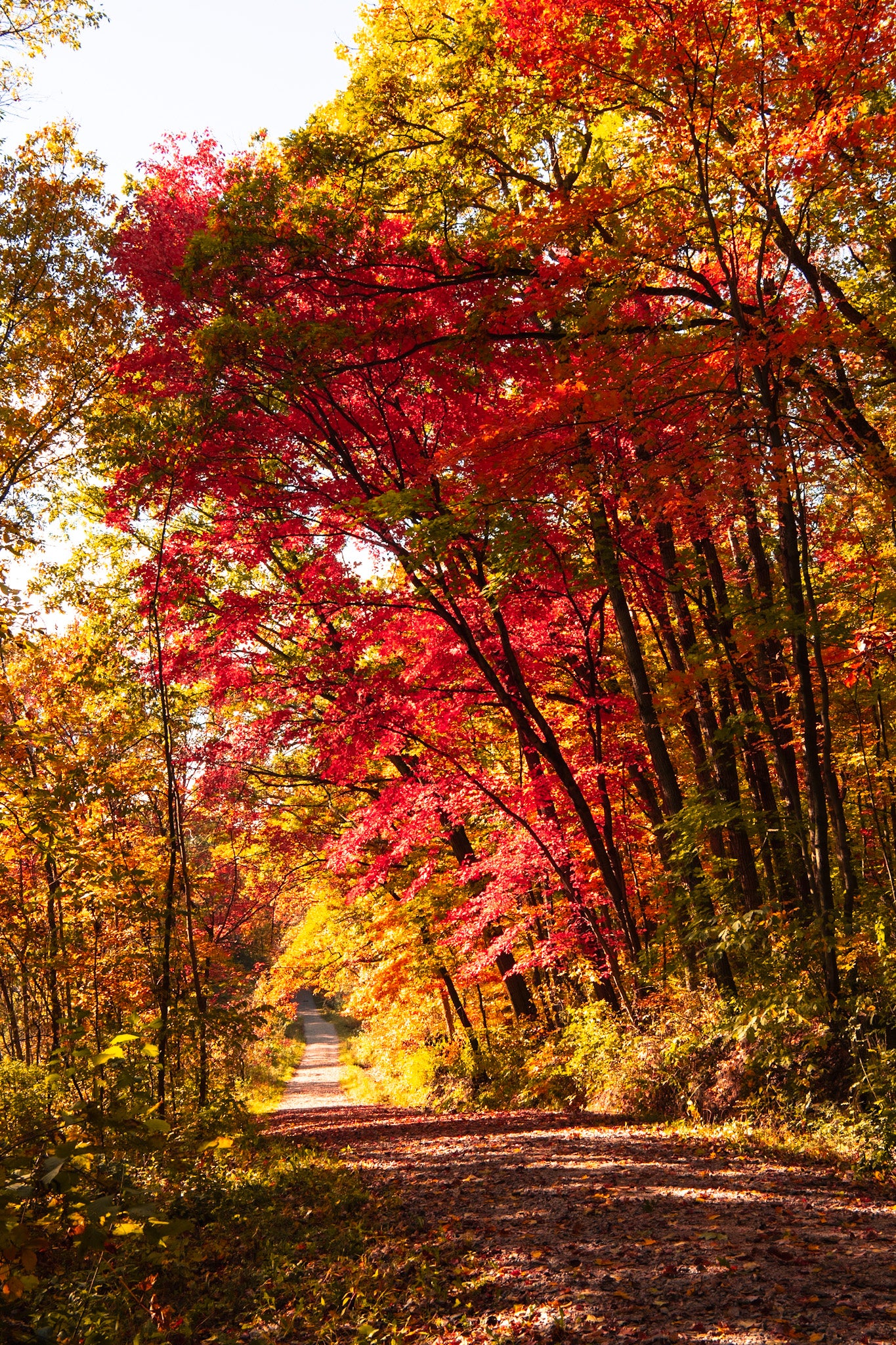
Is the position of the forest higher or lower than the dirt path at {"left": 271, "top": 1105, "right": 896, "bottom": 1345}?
higher

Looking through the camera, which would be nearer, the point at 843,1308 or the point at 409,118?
the point at 843,1308

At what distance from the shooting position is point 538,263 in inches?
299

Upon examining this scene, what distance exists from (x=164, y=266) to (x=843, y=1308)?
910cm

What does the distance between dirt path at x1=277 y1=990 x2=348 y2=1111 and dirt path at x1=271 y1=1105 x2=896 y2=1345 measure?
12734mm

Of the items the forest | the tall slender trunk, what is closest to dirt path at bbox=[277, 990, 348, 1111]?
the forest

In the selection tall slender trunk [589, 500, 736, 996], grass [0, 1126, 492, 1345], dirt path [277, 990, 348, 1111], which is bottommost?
dirt path [277, 990, 348, 1111]

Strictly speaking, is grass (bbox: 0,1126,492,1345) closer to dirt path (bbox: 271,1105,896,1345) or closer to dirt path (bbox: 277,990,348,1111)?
dirt path (bbox: 271,1105,896,1345)

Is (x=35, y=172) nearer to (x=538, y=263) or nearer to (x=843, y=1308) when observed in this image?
(x=538, y=263)

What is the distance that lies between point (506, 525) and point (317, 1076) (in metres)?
25.3

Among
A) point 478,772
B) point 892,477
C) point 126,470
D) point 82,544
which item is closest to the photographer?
point 892,477

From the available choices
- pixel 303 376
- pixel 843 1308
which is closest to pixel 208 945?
pixel 303 376

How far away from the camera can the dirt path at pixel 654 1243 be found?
352 cm

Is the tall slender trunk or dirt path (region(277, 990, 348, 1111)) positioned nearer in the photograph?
the tall slender trunk

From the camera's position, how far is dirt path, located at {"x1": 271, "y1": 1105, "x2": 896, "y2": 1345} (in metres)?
3.52
